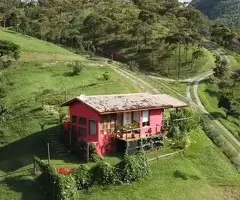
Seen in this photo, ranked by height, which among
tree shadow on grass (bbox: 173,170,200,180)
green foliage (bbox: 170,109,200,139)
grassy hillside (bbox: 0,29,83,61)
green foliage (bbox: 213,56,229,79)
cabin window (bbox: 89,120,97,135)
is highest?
grassy hillside (bbox: 0,29,83,61)

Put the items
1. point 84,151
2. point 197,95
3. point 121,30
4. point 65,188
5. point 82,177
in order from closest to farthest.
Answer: point 65,188 → point 82,177 → point 84,151 → point 197,95 → point 121,30

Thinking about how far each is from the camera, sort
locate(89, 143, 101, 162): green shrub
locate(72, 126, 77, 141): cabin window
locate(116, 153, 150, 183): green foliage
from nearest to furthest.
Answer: locate(116, 153, 150, 183): green foliage, locate(89, 143, 101, 162): green shrub, locate(72, 126, 77, 141): cabin window

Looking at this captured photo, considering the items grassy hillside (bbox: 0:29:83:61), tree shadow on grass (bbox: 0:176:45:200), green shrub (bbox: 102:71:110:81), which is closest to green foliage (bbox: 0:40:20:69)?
grassy hillside (bbox: 0:29:83:61)

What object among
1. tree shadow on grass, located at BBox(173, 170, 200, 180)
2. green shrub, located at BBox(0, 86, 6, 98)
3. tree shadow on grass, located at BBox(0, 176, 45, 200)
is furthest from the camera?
green shrub, located at BBox(0, 86, 6, 98)

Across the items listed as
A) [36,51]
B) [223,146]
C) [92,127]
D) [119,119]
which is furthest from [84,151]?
[36,51]

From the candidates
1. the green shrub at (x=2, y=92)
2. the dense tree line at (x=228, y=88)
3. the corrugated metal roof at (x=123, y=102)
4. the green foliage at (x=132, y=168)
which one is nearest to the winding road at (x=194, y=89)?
the dense tree line at (x=228, y=88)

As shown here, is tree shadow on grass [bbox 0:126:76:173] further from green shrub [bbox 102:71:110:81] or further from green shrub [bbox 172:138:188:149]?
green shrub [bbox 102:71:110:81]

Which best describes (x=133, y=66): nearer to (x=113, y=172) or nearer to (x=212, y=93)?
(x=212, y=93)

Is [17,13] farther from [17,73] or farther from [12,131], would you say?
[12,131]
